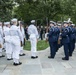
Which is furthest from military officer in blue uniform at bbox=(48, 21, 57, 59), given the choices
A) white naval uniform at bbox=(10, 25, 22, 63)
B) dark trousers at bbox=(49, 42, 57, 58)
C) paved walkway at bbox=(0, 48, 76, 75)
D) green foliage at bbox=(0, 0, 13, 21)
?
green foliage at bbox=(0, 0, 13, 21)

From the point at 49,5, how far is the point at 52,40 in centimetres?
2787

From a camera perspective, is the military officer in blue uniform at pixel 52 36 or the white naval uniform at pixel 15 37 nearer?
the white naval uniform at pixel 15 37

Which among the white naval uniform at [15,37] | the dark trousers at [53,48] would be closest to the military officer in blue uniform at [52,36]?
the dark trousers at [53,48]

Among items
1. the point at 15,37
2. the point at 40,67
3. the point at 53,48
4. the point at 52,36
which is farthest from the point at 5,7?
the point at 40,67

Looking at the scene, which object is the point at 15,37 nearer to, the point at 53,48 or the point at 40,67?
the point at 40,67

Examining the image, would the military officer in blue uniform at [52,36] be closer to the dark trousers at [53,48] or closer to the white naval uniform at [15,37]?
the dark trousers at [53,48]

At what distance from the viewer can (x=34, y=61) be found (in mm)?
12914

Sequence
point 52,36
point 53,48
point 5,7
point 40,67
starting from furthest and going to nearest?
point 5,7 < point 53,48 < point 52,36 < point 40,67

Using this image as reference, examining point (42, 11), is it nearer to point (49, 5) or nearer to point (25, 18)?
point (49, 5)

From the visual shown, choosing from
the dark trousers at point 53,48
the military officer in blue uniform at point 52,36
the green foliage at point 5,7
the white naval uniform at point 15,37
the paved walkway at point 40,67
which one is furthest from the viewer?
the green foliage at point 5,7

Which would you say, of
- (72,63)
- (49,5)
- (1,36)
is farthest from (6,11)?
(72,63)

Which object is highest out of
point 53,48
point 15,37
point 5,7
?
point 5,7

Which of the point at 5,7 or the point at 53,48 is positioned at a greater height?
the point at 5,7

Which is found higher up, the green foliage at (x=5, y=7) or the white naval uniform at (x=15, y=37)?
the green foliage at (x=5, y=7)
